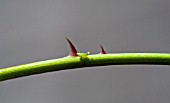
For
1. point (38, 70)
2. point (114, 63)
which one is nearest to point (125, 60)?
point (114, 63)

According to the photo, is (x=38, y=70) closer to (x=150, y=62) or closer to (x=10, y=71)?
(x=10, y=71)

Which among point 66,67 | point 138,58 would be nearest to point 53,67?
point 66,67

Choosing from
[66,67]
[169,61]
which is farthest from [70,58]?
[169,61]

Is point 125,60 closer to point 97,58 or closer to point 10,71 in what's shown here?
point 97,58

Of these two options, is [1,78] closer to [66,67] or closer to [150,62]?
[66,67]
